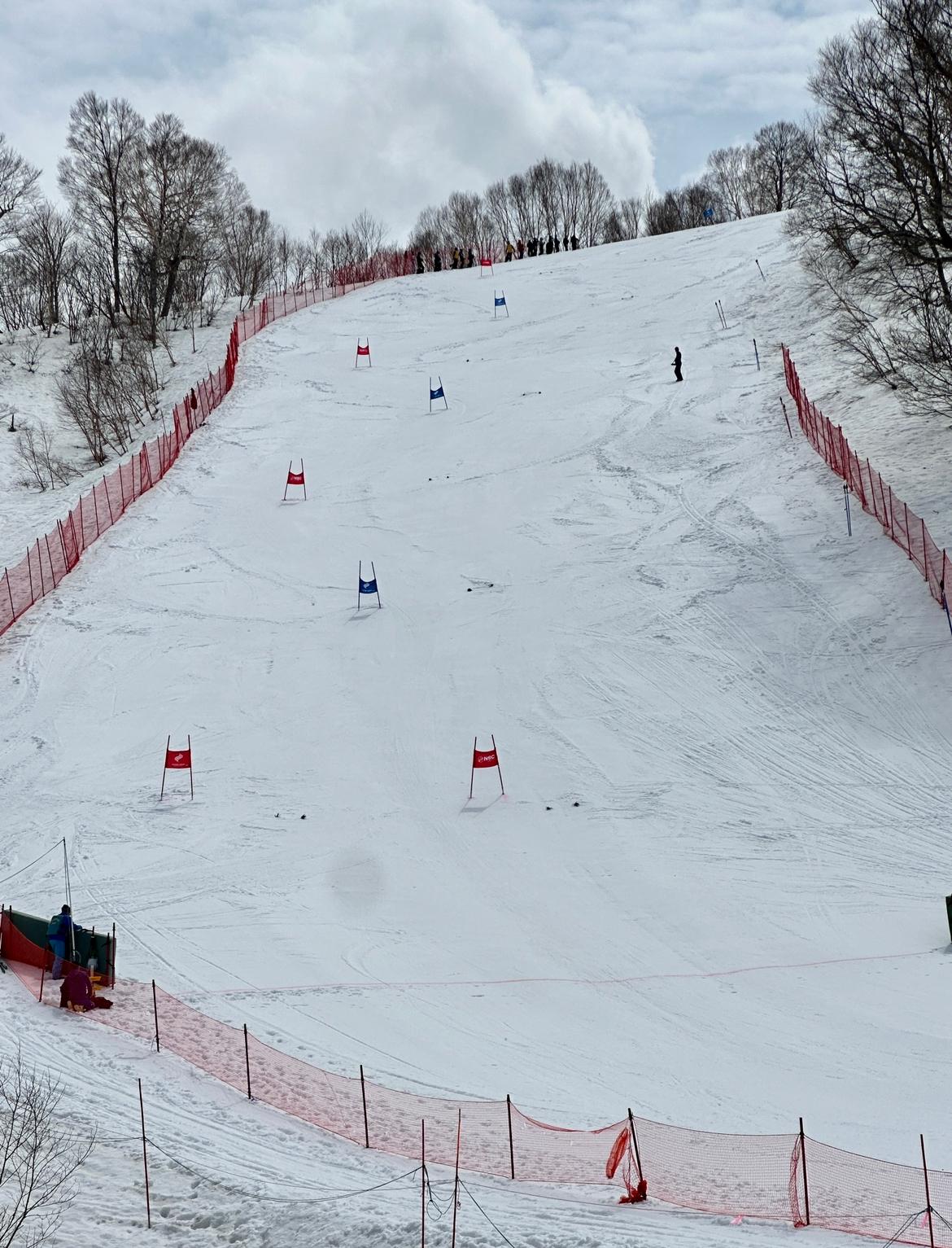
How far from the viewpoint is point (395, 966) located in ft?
54.1

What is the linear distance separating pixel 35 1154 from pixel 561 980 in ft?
24.4

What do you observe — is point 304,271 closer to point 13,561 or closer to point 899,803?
point 13,561

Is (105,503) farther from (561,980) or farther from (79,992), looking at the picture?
(561,980)

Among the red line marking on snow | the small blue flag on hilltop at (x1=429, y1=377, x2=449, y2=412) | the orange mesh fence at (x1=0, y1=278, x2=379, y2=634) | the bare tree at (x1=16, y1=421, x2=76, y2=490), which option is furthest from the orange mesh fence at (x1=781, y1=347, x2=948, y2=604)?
the bare tree at (x1=16, y1=421, x2=76, y2=490)

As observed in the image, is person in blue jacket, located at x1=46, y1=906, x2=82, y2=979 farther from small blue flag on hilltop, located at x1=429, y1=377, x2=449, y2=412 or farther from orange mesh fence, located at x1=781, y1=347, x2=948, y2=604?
small blue flag on hilltop, located at x1=429, y1=377, x2=449, y2=412

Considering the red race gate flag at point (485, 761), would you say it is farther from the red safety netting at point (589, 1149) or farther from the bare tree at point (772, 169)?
the bare tree at point (772, 169)

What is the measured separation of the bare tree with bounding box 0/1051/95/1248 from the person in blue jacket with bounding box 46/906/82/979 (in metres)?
2.38

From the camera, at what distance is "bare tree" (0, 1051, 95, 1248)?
10.2m

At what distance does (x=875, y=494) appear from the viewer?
28594 mm

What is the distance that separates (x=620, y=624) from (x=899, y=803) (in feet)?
27.7

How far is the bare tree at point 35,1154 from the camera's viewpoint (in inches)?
402

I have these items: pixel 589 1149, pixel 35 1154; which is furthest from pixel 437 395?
pixel 35 1154

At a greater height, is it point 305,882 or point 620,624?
point 620,624

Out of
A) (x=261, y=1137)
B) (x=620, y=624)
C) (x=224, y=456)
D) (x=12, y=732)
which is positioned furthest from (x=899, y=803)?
(x=224, y=456)
